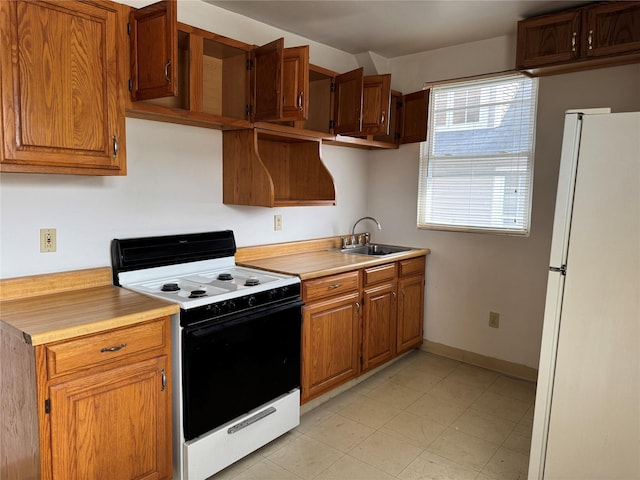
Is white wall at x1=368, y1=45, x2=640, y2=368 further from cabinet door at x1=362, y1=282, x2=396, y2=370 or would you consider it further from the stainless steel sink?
cabinet door at x1=362, y1=282, x2=396, y2=370

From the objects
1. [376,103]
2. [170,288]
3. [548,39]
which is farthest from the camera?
[376,103]

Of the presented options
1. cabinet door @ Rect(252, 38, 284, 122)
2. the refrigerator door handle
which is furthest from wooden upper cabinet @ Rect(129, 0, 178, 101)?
the refrigerator door handle

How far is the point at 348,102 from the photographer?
10.2 ft

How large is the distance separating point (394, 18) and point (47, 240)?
94.5 inches

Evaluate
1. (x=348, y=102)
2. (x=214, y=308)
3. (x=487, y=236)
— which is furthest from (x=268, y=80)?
(x=487, y=236)

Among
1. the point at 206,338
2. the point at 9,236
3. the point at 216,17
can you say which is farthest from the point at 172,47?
the point at 206,338

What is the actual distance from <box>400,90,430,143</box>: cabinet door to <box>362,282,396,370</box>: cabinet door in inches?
46.8

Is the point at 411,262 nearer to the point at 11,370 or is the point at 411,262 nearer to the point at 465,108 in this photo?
the point at 465,108

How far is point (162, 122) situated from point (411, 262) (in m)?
2.07

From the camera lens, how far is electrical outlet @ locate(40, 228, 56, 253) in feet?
6.78

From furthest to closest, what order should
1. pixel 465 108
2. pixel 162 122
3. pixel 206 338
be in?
pixel 465 108 < pixel 162 122 < pixel 206 338

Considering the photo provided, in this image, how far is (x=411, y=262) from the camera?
139 inches

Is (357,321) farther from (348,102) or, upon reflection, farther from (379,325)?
(348,102)

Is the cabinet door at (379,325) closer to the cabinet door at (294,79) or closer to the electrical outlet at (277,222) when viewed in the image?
the electrical outlet at (277,222)
